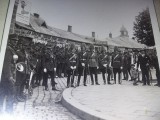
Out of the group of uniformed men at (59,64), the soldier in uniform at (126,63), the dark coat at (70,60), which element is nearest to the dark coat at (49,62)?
the group of uniformed men at (59,64)

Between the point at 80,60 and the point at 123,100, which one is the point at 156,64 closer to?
the point at 123,100

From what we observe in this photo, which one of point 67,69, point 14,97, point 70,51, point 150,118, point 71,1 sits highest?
point 71,1

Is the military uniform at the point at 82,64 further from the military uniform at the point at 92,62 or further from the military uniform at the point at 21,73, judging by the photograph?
the military uniform at the point at 21,73

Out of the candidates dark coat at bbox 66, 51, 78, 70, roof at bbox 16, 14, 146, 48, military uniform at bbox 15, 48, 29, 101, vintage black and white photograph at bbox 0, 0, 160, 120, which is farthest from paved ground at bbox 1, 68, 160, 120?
roof at bbox 16, 14, 146, 48

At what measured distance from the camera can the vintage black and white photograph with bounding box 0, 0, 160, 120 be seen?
5.81ft

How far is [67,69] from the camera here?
221 centimetres

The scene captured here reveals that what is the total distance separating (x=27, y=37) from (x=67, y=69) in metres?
0.58

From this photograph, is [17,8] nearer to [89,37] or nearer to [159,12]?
[89,37]

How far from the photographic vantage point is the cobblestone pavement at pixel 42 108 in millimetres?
1652

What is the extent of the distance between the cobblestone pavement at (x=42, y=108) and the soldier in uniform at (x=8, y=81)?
0.27 feet

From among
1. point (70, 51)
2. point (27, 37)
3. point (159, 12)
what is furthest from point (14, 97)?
point (159, 12)

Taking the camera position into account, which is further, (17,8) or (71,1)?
(71,1)

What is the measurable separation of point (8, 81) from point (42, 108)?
39 cm

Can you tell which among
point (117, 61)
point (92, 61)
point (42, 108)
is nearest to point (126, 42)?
point (117, 61)
